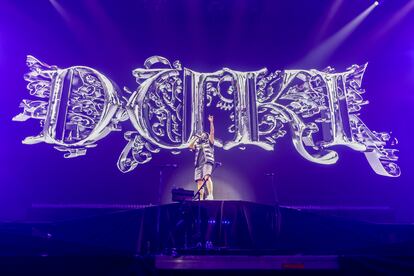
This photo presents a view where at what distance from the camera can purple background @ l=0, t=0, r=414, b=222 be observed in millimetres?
5754

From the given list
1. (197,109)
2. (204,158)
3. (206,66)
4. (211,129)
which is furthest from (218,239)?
(206,66)

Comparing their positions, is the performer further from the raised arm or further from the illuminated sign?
the illuminated sign

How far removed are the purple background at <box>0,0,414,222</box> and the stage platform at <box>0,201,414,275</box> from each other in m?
2.20

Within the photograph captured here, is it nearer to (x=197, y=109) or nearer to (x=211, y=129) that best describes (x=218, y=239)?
(x=211, y=129)

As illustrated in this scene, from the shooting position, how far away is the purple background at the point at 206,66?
575 centimetres

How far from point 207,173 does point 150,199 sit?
1118 mm

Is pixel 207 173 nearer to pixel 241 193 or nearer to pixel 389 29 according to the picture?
pixel 241 193

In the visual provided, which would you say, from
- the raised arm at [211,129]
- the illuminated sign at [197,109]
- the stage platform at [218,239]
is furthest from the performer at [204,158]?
the stage platform at [218,239]

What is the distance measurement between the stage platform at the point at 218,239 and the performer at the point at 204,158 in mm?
1797

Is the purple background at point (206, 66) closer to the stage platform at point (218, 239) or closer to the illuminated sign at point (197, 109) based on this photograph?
the illuminated sign at point (197, 109)

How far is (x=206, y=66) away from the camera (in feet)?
21.9

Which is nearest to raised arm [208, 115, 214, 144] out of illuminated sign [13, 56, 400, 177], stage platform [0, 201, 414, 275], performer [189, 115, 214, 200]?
performer [189, 115, 214, 200]

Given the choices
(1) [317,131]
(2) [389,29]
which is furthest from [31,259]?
(2) [389,29]

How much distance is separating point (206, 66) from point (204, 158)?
2.13m
